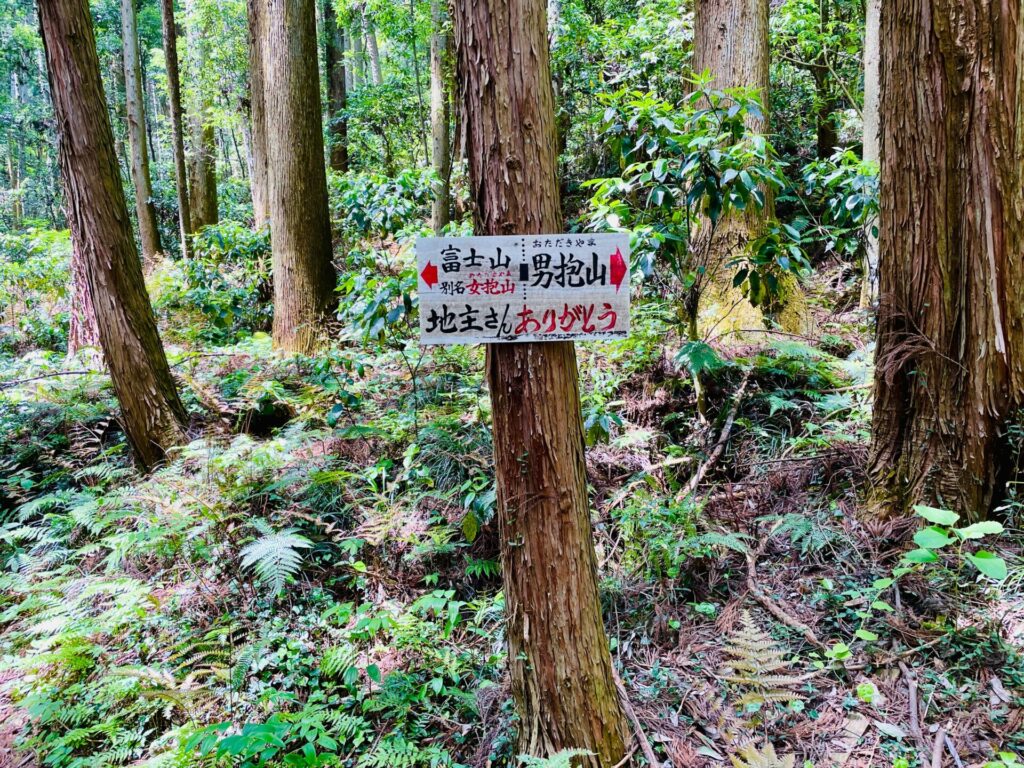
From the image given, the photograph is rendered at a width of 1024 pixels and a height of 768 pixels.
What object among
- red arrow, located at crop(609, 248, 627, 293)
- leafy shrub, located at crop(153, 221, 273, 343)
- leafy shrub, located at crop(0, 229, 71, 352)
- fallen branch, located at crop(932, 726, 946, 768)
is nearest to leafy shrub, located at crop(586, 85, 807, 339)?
red arrow, located at crop(609, 248, 627, 293)

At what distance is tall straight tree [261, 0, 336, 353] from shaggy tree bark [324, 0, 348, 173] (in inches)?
242

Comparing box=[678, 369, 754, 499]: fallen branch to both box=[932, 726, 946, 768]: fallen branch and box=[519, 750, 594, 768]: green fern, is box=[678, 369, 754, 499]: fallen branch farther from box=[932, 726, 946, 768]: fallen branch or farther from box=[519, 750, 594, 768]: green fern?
box=[519, 750, 594, 768]: green fern

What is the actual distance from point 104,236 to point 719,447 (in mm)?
4373

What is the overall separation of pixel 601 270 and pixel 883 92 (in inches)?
82.7

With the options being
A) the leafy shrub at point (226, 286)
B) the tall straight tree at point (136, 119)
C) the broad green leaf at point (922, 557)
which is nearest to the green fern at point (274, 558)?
the broad green leaf at point (922, 557)

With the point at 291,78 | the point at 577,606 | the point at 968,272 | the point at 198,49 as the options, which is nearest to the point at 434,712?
the point at 577,606

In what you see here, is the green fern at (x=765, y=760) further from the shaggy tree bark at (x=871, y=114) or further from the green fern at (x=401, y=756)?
the shaggy tree bark at (x=871, y=114)

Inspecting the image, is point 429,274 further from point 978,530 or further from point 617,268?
point 978,530

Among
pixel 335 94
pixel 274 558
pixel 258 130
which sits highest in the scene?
pixel 335 94

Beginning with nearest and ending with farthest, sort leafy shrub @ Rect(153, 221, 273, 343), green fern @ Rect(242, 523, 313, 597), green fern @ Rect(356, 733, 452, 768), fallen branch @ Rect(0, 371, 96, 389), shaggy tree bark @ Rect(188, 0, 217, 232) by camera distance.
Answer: green fern @ Rect(356, 733, 452, 768)
green fern @ Rect(242, 523, 313, 597)
fallen branch @ Rect(0, 371, 96, 389)
leafy shrub @ Rect(153, 221, 273, 343)
shaggy tree bark @ Rect(188, 0, 217, 232)

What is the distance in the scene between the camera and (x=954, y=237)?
9.02 feet

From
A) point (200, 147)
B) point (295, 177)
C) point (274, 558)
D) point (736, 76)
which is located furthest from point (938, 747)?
point (200, 147)

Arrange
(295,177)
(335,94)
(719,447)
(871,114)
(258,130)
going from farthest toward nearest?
(335,94)
(258,130)
(295,177)
(871,114)
(719,447)

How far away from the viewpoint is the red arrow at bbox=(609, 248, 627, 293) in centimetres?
187
